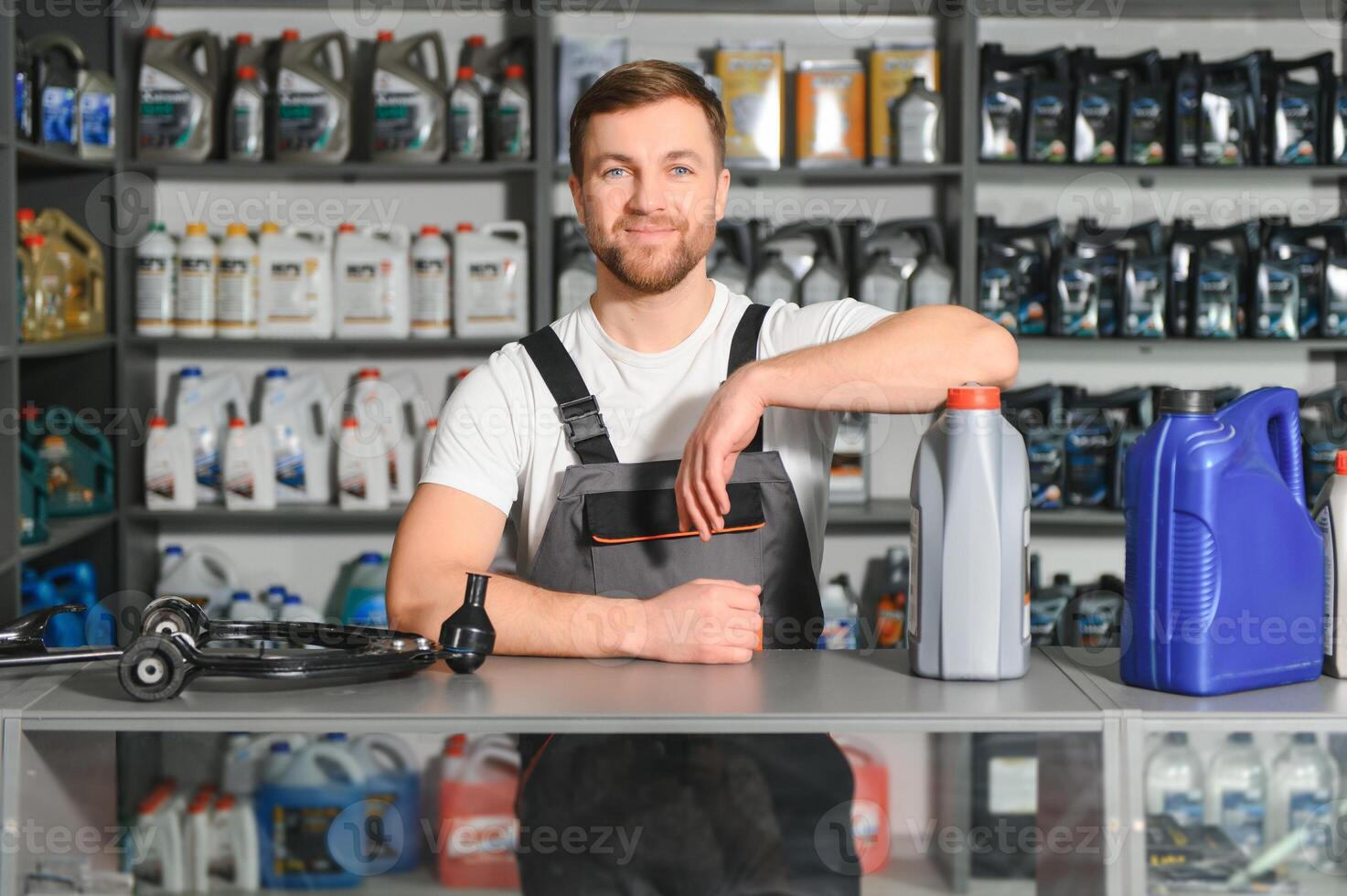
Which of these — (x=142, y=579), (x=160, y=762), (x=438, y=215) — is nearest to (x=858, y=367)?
(x=160, y=762)

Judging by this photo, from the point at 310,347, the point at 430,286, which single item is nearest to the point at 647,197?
the point at 430,286

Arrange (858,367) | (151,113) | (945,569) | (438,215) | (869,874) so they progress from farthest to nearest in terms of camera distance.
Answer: (438,215), (151,113), (858,367), (945,569), (869,874)

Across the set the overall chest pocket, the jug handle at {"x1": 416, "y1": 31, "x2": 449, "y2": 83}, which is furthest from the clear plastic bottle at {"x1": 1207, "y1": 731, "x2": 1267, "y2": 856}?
the jug handle at {"x1": 416, "y1": 31, "x2": 449, "y2": 83}

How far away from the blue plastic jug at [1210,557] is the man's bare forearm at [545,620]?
492 millimetres

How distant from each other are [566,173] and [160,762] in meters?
2.76

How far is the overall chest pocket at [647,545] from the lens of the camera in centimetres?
166

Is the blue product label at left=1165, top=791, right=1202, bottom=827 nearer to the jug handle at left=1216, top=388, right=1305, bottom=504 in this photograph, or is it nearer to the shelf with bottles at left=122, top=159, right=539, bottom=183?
the jug handle at left=1216, top=388, right=1305, bottom=504

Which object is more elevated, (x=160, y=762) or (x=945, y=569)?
(x=945, y=569)

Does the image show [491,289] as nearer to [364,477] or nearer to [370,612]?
[364,477]

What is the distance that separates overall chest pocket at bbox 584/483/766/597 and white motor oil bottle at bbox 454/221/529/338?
2003mm

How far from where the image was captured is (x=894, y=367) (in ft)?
4.96

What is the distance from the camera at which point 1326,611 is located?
124 centimetres

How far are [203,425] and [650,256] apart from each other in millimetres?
2358

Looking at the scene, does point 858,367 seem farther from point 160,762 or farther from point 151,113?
point 151,113
